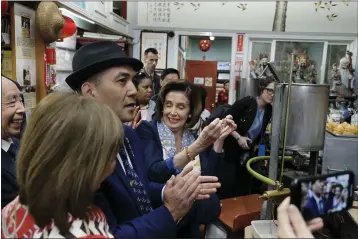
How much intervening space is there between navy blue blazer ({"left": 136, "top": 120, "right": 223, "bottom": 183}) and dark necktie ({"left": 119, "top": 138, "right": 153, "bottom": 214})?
0.30 m

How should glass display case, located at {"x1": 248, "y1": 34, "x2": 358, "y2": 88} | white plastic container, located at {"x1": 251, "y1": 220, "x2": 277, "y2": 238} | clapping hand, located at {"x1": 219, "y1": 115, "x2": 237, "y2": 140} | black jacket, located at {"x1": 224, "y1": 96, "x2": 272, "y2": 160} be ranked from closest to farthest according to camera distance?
white plastic container, located at {"x1": 251, "y1": 220, "x2": 277, "y2": 238}, clapping hand, located at {"x1": 219, "y1": 115, "x2": 237, "y2": 140}, black jacket, located at {"x1": 224, "y1": 96, "x2": 272, "y2": 160}, glass display case, located at {"x1": 248, "y1": 34, "x2": 358, "y2": 88}

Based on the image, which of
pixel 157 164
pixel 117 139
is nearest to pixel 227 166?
pixel 157 164

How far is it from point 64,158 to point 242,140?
6.34ft

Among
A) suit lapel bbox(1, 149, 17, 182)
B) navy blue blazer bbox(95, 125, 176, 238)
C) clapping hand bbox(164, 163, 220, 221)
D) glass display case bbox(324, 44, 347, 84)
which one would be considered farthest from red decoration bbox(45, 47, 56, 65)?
glass display case bbox(324, 44, 347, 84)

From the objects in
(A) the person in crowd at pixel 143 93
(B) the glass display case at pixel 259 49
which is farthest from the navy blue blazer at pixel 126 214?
(B) the glass display case at pixel 259 49

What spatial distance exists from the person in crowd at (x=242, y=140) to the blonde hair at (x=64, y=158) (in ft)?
5.81

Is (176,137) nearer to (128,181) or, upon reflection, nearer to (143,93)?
(128,181)

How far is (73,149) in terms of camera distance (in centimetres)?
67

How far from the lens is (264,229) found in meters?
0.82

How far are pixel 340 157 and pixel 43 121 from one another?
206 cm

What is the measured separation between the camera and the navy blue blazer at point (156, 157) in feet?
4.55

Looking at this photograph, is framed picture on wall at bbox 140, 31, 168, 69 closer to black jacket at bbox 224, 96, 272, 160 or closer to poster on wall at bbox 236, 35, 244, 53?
poster on wall at bbox 236, 35, 244, 53

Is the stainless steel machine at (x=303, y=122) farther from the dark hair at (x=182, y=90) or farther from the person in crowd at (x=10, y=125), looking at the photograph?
the person in crowd at (x=10, y=125)

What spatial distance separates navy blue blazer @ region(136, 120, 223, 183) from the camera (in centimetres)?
139
